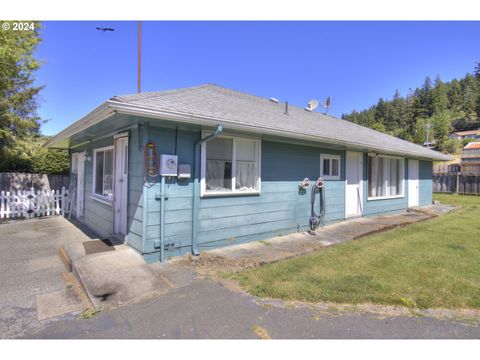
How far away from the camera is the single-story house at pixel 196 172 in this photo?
171 inches

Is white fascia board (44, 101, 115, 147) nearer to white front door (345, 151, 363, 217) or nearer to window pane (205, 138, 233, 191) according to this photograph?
window pane (205, 138, 233, 191)

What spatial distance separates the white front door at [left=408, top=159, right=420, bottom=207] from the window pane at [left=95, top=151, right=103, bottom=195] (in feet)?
37.2

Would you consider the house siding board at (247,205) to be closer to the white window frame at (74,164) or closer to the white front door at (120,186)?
the white front door at (120,186)

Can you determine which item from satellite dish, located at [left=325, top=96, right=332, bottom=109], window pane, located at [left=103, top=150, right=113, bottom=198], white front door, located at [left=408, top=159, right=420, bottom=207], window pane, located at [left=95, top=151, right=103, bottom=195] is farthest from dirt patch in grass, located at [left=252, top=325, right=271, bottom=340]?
satellite dish, located at [left=325, top=96, right=332, bottom=109]

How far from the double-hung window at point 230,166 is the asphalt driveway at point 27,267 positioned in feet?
9.14

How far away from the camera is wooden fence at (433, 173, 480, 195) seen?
17047mm

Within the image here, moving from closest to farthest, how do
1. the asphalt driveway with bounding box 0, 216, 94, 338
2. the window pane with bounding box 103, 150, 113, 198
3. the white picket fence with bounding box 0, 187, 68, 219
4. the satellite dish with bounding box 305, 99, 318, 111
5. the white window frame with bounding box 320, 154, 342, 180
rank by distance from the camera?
the asphalt driveway with bounding box 0, 216, 94, 338 → the window pane with bounding box 103, 150, 113, 198 → the white window frame with bounding box 320, 154, 342, 180 → the white picket fence with bounding box 0, 187, 68, 219 → the satellite dish with bounding box 305, 99, 318, 111

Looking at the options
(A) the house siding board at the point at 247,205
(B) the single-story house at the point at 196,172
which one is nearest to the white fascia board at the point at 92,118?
(B) the single-story house at the point at 196,172

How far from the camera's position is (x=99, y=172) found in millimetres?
6801

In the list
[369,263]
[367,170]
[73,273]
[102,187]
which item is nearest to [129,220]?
[73,273]

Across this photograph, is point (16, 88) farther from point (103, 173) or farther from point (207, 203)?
point (207, 203)

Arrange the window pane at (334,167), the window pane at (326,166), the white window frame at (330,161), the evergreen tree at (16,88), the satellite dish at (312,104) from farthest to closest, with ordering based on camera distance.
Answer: the satellite dish at (312,104) < the window pane at (334,167) < the window pane at (326,166) < the white window frame at (330,161) < the evergreen tree at (16,88)
